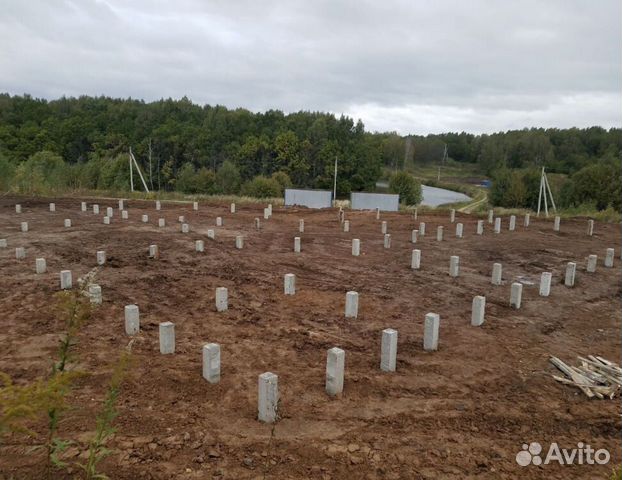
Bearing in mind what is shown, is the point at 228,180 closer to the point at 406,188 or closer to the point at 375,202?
the point at 406,188

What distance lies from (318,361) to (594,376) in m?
2.98

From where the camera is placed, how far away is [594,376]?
192 inches

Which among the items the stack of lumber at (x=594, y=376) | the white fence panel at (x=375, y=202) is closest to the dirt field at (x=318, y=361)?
the stack of lumber at (x=594, y=376)

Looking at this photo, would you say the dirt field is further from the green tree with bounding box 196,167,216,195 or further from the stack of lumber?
the green tree with bounding box 196,167,216,195

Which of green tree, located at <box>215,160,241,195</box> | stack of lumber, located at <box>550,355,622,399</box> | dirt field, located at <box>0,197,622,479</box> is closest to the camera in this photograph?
dirt field, located at <box>0,197,622,479</box>

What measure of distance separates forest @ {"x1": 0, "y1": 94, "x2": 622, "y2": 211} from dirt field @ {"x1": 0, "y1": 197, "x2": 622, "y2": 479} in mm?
32695

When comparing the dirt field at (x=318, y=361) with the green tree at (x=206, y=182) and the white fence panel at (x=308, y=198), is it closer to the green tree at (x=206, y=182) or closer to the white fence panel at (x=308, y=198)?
the white fence panel at (x=308, y=198)

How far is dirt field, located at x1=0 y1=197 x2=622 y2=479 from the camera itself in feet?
11.2

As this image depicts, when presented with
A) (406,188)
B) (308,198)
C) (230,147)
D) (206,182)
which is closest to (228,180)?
(206,182)

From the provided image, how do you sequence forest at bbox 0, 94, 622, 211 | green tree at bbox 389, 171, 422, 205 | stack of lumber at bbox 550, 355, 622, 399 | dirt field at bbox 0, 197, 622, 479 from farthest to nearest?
forest at bbox 0, 94, 622, 211
green tree at bbox 389, 171, 422, 205
stack of lumber at bbox 550, 355, 622, 399
dirt field at bbox 0, 197, 622, 479

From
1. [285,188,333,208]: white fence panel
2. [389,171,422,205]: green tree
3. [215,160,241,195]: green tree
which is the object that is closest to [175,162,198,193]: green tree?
[215,160,241,195]: green tree

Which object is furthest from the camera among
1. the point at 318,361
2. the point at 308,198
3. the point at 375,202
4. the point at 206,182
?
the point at 206,182

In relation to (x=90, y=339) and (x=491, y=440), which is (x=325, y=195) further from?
(x=491, y=440)

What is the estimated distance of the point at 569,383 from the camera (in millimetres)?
4746
